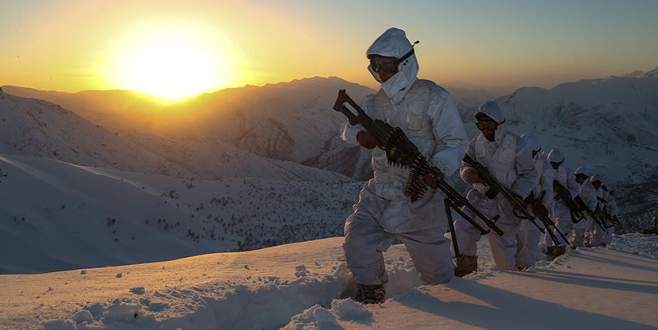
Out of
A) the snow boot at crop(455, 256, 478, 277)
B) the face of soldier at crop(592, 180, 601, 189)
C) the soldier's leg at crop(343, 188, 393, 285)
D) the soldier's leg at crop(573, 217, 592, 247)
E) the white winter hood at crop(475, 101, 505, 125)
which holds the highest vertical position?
the white winter hood at crop(475, 101, 505, 125)

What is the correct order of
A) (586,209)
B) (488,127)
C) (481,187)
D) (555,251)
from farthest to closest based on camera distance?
(586,209) → (555,251) → (481,187) → (488,127)

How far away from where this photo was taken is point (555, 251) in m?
9.19

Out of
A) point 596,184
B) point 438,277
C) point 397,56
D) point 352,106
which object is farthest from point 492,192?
point 596,184

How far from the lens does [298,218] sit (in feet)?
50.9

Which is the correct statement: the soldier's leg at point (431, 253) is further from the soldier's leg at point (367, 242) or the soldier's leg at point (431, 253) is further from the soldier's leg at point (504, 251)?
the soldier's leg at point (504, 251)

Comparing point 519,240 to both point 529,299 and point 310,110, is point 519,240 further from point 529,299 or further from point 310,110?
point 310,110

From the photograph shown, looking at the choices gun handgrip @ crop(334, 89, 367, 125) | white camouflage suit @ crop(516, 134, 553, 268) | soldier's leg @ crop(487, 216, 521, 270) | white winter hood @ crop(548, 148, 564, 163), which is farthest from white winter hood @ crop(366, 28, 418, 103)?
white winter hood @ crop(548, 148, 564, 163)

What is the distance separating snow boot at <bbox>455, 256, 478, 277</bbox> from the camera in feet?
18.5

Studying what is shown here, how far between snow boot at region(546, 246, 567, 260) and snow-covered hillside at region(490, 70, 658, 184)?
67801 mm

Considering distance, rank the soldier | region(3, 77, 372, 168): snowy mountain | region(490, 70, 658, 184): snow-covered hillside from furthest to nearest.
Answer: region(490, 70, 658, 184): snow-covered hillside
region(3, 77, 372, 168): snowy mountain
the soldier

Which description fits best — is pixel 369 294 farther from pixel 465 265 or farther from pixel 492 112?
pixel 492 112

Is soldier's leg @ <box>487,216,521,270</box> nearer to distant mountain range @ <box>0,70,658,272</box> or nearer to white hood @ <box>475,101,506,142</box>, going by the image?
white hood @ <box>475,101,506,142</box>

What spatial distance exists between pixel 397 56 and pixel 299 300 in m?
1.94

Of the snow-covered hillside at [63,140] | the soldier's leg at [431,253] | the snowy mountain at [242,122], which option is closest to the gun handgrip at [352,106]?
the soldier's leg at [431,253]
